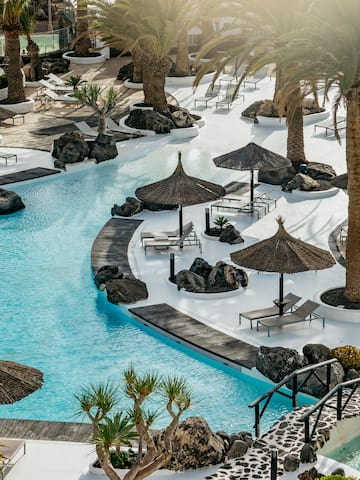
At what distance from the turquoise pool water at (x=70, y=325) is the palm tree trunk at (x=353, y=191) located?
14.0 feet

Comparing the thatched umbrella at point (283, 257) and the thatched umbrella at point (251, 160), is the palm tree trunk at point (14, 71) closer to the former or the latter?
the thatched umbrella at point (251, 160)

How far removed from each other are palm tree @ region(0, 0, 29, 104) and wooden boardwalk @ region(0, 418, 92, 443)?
28.0 m

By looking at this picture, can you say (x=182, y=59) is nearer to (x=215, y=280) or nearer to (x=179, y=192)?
(x=179, y=192)

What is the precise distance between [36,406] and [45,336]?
11.9 feet

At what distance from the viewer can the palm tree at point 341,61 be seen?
23219mm

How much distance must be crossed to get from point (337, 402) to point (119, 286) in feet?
28.9

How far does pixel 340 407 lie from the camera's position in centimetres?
1997

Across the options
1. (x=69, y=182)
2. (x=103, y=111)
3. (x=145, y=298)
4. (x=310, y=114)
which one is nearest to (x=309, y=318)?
(x=145, y=298)

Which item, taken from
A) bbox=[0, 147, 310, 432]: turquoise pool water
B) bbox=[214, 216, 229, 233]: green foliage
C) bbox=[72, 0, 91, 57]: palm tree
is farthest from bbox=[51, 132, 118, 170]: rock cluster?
bbox=[72, 0, 91, 57]: palm tree

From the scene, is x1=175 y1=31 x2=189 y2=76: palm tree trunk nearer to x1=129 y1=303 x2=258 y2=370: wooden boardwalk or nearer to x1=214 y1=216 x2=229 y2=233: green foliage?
x1=214 y1=216 x2=229 y2=233: green foliage

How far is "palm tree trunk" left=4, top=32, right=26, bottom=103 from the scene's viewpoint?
46.2m

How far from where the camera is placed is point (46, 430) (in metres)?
20.5

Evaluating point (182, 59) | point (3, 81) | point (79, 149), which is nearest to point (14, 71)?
point (3, 81)

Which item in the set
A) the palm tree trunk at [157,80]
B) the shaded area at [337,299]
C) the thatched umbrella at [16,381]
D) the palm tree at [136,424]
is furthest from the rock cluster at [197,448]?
the palm tree trunk at [157,80]
